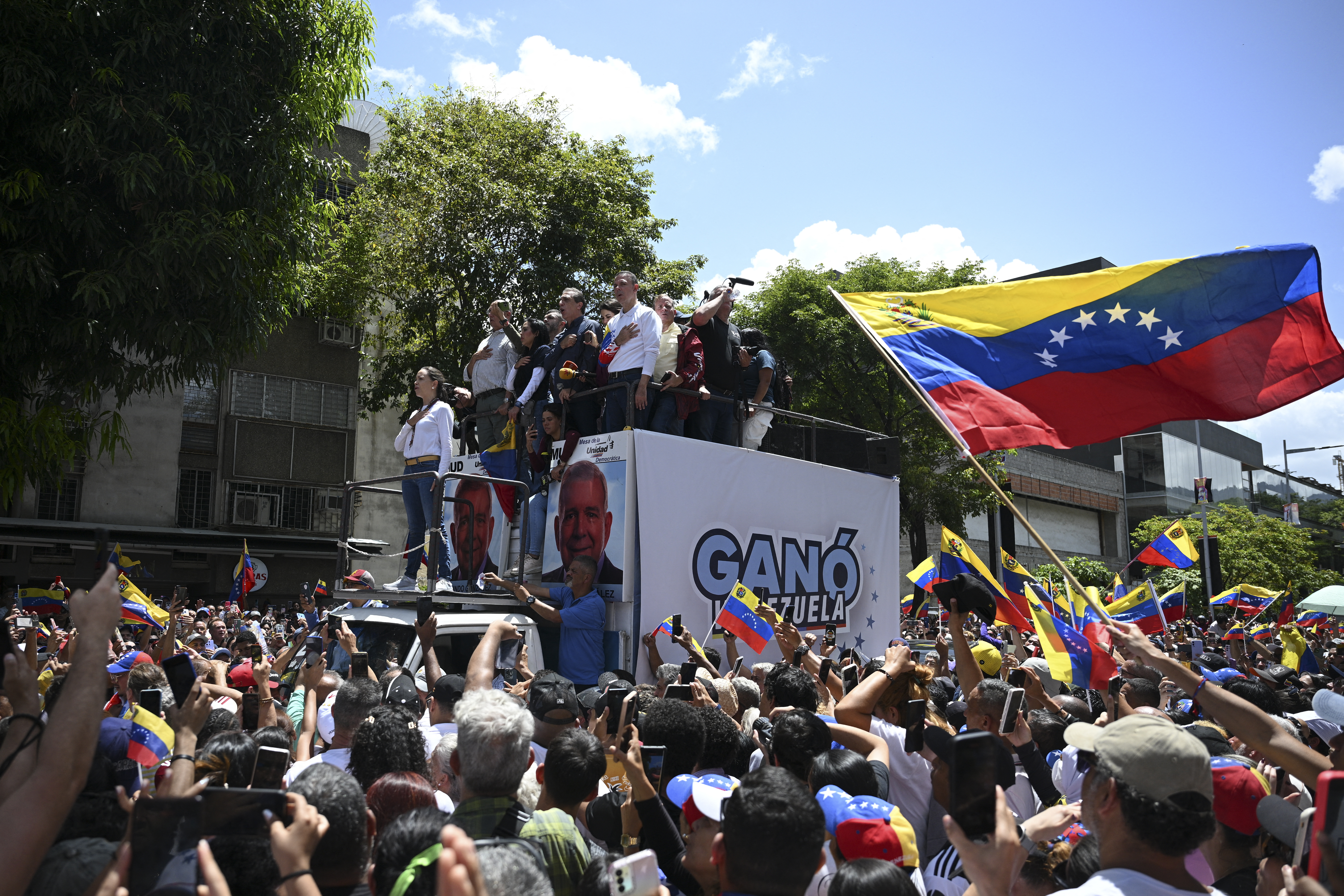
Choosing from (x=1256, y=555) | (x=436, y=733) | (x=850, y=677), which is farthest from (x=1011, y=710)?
(x=1256, y=555)

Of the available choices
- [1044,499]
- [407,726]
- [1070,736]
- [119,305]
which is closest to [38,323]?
[119,305]

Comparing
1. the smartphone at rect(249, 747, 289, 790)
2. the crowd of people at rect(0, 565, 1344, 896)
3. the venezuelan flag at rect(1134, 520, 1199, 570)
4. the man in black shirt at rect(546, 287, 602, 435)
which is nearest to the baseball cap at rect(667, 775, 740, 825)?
the crowd of people at rect(0, 565, 1344, 896)

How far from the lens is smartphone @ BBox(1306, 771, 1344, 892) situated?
181 centimetres

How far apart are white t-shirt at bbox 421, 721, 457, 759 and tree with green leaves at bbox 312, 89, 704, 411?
48.3 ft

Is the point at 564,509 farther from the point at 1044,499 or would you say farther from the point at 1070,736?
the point at 1044,499

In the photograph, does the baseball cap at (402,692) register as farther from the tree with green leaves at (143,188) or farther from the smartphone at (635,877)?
the tree with green leaves at (143,188)

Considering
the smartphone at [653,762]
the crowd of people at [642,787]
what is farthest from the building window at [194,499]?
the smartphone at [653,762]

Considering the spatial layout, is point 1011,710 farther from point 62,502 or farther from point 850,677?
point 62,502

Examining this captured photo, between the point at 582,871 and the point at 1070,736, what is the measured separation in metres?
1.44

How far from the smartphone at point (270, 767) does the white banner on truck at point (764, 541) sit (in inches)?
210

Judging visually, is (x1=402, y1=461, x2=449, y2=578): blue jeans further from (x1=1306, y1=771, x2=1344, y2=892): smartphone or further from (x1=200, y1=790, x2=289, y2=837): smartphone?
(x1=1306, y1=771, x2=1344, y2=892): smartphone

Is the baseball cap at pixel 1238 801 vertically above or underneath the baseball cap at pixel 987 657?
underneath

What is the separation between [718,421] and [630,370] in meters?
1.16

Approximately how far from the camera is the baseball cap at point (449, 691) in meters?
4.60
